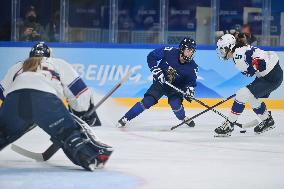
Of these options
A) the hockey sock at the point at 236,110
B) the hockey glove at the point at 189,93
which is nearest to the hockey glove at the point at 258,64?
the hockey sock at the point at 236,110

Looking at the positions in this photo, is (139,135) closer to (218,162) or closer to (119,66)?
(218,162)

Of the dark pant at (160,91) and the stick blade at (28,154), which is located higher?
the dark pant at (160,91)

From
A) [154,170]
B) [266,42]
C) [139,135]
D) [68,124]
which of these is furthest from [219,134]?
[266,42]

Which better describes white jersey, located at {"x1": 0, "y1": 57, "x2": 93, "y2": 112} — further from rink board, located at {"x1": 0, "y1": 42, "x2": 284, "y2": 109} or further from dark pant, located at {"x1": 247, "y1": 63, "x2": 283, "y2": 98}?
rink board, located at {"x1": 0, "y1": 42, "x2": 284, "y2": 109}

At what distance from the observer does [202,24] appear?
28.9 feet

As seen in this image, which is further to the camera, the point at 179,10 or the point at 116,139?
the point at 179,10

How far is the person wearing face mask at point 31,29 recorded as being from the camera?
847cm

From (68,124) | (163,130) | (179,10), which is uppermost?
(179,10)

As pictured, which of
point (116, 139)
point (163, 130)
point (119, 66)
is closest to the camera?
point (116, 139)

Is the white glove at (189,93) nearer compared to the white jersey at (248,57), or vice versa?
the white jersey at (248,57)

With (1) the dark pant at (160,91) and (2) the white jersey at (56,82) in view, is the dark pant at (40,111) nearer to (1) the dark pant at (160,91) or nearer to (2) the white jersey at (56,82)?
(2) the white jersey at (56,82)

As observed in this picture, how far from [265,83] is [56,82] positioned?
7.90 ft

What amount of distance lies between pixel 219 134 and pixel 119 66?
8.53 ft

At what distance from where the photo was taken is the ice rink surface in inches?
135
